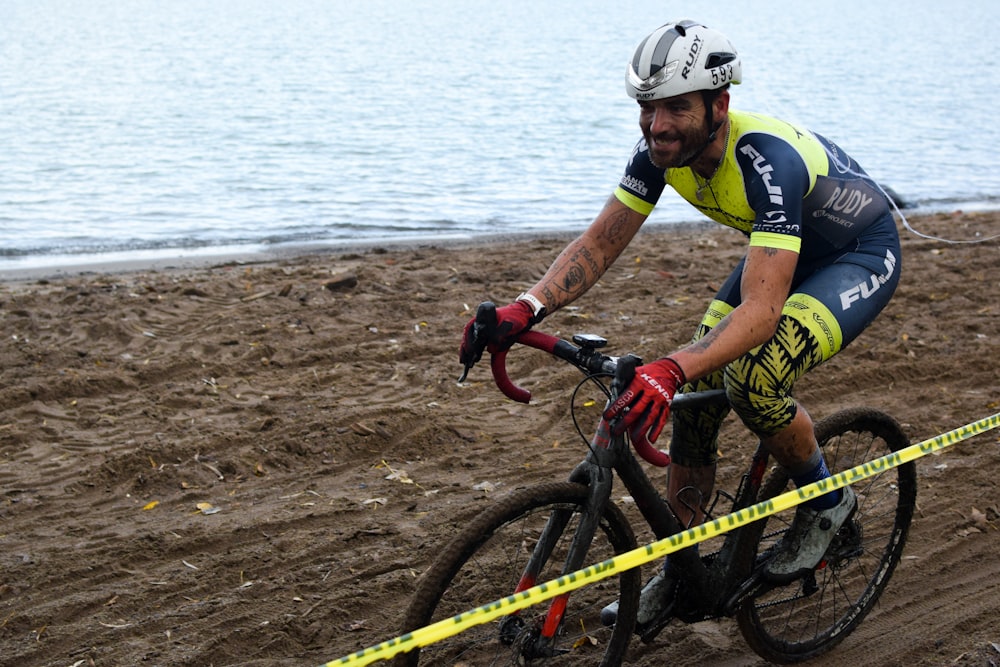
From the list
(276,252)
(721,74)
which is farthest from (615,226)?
(276,252)

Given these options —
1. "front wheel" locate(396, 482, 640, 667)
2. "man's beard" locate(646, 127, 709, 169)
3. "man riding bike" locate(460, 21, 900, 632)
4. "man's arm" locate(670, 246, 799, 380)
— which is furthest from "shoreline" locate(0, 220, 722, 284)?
"man's arm" locate(670, 246, 799, 380)

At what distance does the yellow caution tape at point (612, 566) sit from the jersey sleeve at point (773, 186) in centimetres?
87

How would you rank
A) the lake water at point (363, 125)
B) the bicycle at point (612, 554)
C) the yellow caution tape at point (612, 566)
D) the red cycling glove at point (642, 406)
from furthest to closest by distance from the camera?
1. the lake water at point (363, 125)
2. the bicycle at point (612, 554)
3. the red cycling glove at point (642, 406)
4. the yellow caution tape at point (612, 566)

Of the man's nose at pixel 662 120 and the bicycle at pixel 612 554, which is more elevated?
the man's nose at pixel 662 120

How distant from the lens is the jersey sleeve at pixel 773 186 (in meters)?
3.39

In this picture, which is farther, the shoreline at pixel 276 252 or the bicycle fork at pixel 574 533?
the shoreline at pixel 276 252

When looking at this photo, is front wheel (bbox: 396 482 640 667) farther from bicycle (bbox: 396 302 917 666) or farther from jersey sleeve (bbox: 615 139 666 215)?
jersey sleeve (bbox: 615 139 666 215)

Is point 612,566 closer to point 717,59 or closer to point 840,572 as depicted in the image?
point 717,59

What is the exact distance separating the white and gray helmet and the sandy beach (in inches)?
85.7

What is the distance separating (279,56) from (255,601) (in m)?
28.2

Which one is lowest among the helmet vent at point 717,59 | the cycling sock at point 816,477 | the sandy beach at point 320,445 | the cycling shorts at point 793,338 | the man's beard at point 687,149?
the sandy beach at point 320,445

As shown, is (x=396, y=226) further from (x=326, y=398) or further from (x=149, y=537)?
(x=149, y=537)

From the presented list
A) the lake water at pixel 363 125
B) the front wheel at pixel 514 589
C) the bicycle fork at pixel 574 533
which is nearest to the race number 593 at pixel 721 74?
the bicycle fork at pixel 574 533

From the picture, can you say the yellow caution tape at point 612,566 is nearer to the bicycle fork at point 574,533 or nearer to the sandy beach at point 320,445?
the bicycle fork at point 574,533
